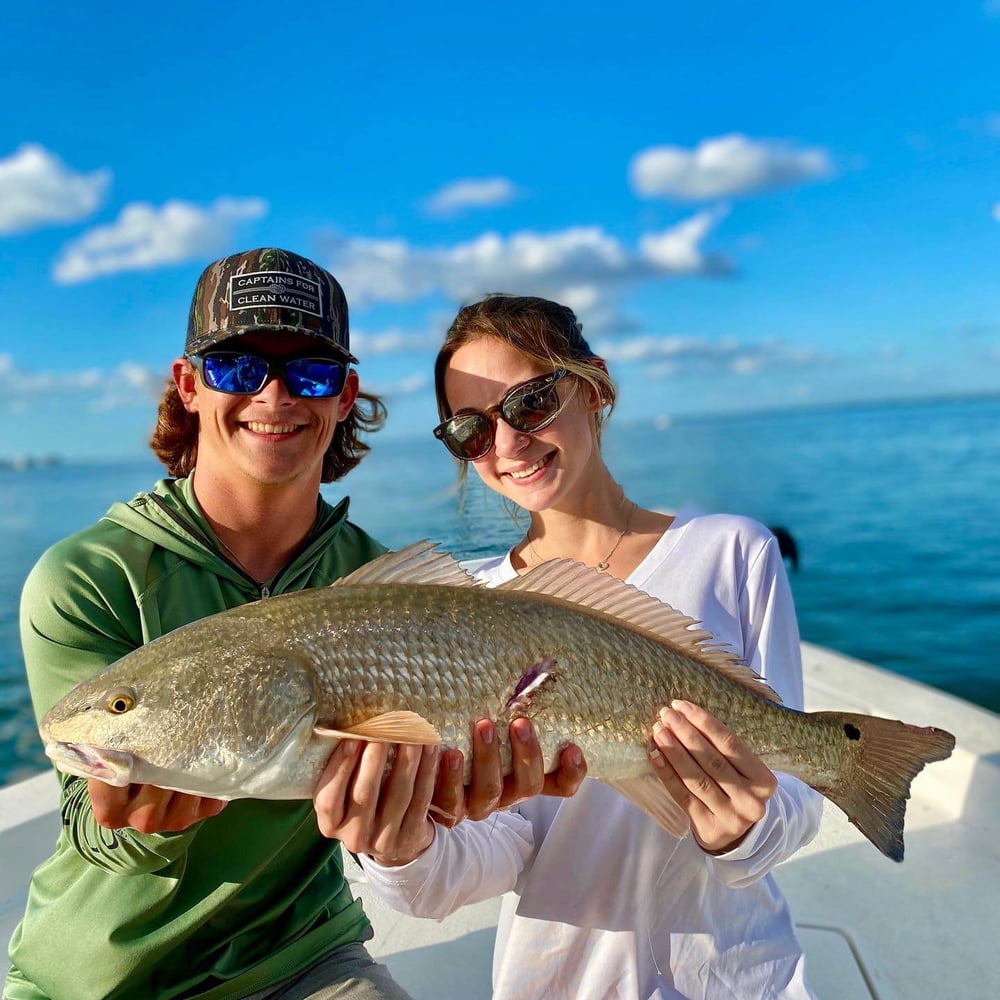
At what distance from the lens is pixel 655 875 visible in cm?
308

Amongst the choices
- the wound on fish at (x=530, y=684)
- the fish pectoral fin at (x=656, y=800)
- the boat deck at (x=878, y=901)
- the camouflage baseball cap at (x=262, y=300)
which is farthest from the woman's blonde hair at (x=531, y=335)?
the boat deck at (x=878, y=901)

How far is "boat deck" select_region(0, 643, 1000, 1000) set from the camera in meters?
3.93

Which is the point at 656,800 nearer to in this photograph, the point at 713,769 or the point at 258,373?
the point at 713,769

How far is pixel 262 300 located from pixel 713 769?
A: 2.36 m

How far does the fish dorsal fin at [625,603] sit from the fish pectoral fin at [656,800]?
453mm

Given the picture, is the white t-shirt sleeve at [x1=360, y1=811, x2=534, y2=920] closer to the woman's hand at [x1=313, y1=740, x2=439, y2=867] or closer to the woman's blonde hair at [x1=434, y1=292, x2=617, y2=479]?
the woman's hand at [x1=313, y1=740, x2=439, y2=867]

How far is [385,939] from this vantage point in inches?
173

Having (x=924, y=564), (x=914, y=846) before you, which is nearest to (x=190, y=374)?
(x=914, y=846)

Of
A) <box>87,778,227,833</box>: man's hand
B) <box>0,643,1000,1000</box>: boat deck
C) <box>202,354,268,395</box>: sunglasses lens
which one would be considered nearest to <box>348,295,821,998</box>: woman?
<box>87,778,227,833</box>: man's hand

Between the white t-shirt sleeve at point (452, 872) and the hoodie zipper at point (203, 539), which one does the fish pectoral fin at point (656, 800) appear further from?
the hoodie zipper at point (203, 539)

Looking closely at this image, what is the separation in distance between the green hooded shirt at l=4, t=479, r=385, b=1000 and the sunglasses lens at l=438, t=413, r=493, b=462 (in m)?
0.76

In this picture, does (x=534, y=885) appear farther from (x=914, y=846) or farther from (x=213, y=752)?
(x=914, y=846)

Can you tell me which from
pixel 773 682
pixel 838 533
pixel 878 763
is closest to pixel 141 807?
pixel 773 682

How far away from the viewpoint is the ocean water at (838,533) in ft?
18.3
